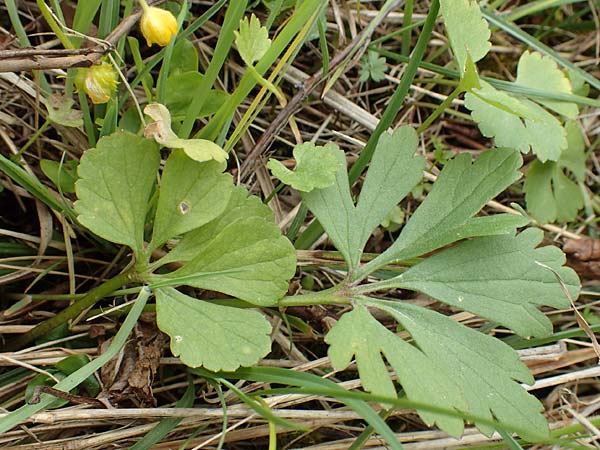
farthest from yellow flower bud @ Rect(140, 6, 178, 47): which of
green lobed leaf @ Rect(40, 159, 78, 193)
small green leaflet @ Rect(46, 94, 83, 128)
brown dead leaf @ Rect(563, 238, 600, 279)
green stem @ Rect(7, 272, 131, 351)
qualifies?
brown dead leaf @ Rect(563, 238, 600, 279)

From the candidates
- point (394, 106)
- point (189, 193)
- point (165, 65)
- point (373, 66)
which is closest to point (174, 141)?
point (189, 193)

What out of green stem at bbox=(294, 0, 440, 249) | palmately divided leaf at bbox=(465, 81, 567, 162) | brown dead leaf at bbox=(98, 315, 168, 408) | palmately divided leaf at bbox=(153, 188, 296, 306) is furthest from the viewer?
palmately divided leaf at bbox=(465, 81, 567, 162)

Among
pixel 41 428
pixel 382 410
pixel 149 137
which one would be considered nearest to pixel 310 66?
pixel 149 137

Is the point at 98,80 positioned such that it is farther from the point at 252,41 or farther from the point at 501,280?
the point at 501,280

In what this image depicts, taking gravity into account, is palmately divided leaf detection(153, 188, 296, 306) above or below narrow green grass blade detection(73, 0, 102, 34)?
below

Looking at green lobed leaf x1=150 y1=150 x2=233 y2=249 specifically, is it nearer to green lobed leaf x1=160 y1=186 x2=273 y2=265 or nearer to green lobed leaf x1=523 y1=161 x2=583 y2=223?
green lobed leaf x1=160 y1=186 x2=273 y2=265

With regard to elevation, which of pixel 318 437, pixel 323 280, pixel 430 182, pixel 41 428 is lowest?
pixel 318 437

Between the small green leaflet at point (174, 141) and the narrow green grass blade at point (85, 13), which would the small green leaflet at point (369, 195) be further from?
the narrow green grass blade at point (85, 13)

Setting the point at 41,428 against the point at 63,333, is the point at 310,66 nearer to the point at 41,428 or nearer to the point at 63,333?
the point at 63,333
